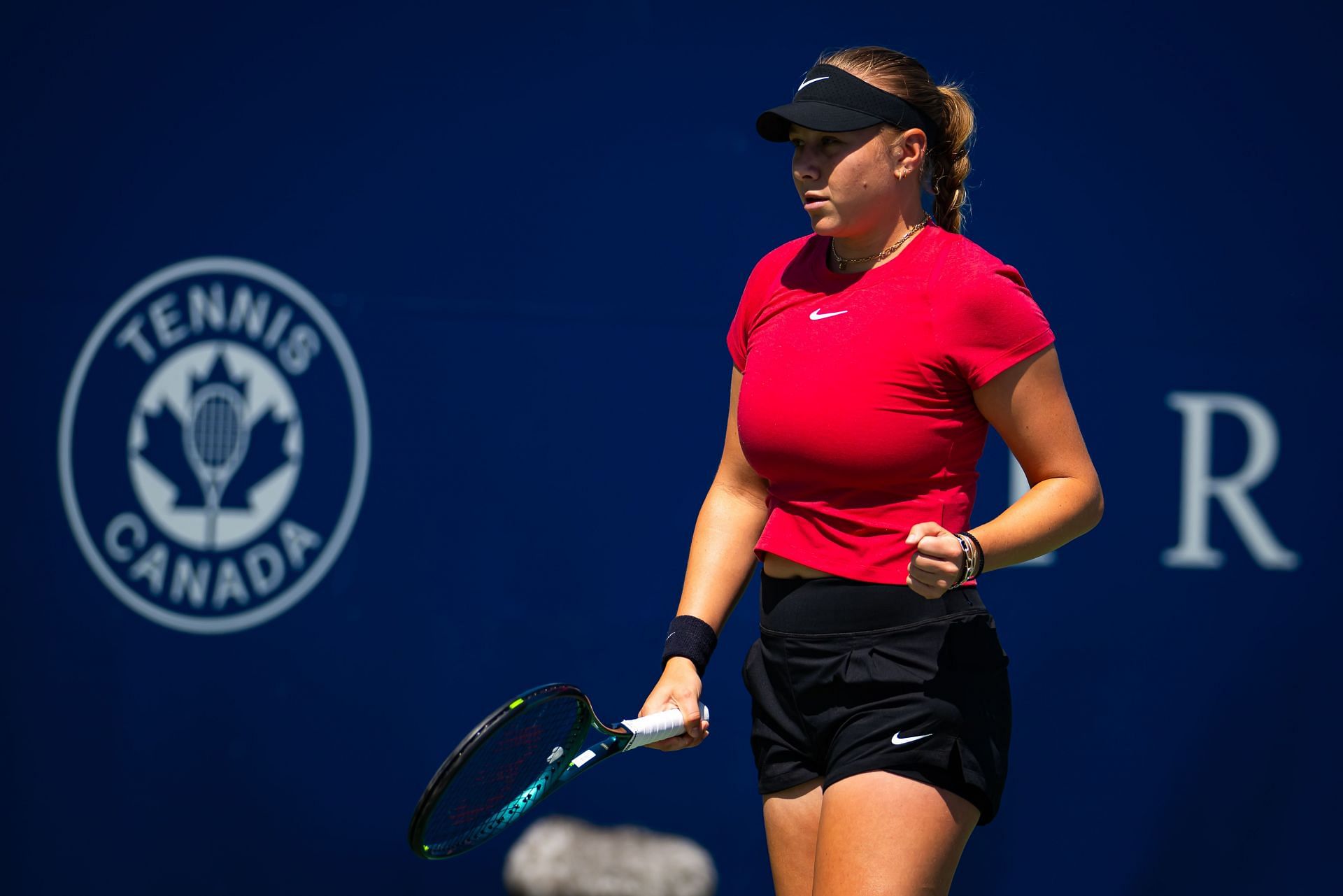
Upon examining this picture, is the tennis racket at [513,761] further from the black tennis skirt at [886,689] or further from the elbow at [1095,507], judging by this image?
the elbow at [1095,507]

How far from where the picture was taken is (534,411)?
3586 millimetres

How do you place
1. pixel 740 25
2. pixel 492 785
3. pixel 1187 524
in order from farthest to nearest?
pixel 740 25
pixel 1187 524
pixel 492 785

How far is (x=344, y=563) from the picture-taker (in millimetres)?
3689

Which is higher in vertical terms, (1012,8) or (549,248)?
(1012,8)

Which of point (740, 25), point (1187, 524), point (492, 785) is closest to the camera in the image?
point (492, 785)

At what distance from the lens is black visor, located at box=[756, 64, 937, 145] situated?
2037mm

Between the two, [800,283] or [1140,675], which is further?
[1140,675]

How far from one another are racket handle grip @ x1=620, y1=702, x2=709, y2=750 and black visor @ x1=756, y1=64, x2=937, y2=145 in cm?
79

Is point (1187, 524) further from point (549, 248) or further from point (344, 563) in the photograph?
point (344, 563)

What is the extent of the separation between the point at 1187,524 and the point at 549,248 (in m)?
1.52

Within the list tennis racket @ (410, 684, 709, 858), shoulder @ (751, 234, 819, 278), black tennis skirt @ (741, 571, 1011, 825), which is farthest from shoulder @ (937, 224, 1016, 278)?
tennis racket @ (410, 684, 709, 858)

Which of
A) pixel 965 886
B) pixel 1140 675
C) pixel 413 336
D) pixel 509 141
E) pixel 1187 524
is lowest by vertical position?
pixel 965 886

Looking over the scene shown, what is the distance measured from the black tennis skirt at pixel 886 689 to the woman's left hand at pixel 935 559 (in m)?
0.15

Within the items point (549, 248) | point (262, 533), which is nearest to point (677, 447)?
point (549, 248)
